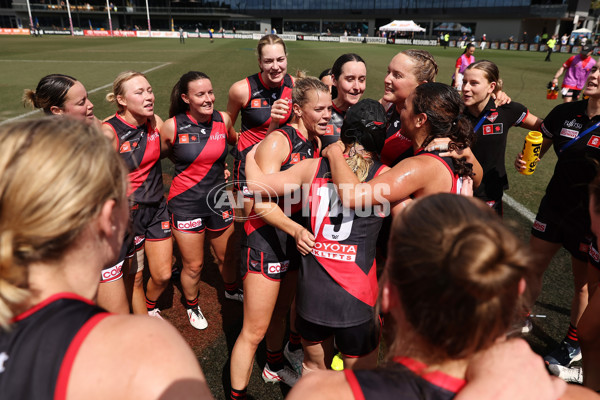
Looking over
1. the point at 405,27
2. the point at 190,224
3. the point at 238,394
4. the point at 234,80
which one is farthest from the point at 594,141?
the point at 405,27

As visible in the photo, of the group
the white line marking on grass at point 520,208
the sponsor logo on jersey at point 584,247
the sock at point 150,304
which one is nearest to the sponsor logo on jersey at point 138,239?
the sock at point 150,304

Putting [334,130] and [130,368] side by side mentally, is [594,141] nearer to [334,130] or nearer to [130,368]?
[334,130]

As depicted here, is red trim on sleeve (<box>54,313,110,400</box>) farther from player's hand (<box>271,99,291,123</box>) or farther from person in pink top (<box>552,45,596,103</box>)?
person in pink top (<box>552,45,596,103</box>)

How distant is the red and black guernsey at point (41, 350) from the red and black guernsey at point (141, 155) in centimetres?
268

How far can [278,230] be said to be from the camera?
3033mm

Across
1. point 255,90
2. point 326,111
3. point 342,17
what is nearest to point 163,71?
point 255,90

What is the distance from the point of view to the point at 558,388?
1144 millimetres

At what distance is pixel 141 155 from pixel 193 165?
522 mm

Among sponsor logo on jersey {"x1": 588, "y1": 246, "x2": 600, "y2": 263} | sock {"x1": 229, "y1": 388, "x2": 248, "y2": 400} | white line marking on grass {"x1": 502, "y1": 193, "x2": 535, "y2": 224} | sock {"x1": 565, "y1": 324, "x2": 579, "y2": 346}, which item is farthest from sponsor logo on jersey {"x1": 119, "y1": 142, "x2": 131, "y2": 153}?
white line marking on grass {"x1": 502, "y1": 193, "x2": 535, "y2": 224}

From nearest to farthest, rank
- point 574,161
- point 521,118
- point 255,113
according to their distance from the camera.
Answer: point 574,161 < point 521,118 < point 255,113

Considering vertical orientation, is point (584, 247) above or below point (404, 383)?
below

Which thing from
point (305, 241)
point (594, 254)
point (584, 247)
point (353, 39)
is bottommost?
point (584, 247)

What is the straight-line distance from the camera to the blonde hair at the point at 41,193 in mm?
1043

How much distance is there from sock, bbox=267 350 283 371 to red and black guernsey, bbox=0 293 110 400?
242cm
